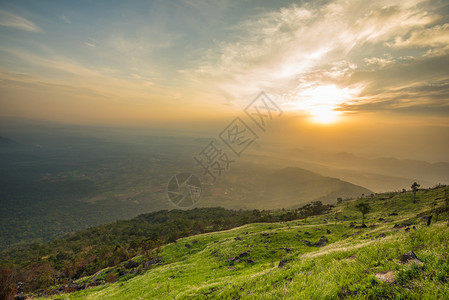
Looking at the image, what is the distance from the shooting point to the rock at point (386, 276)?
696cm

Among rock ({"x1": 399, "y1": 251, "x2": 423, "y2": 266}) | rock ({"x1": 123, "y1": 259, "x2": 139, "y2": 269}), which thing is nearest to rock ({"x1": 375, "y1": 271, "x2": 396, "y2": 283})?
rock ({"x1": 399, "y1": 251, "x2": 423, "y2": 266})

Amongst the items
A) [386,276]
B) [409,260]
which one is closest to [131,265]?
[386,276]

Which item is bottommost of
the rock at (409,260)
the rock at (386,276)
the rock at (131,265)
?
the rock at (131,265)

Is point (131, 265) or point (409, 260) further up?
point (409, 260)

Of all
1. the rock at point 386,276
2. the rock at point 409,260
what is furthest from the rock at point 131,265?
the rock at point 409,260

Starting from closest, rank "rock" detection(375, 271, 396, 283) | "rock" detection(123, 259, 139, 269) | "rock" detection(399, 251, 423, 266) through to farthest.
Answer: "rock" detection(375, 271, 396, 283)
"rock" detection(399, 251, 423, 266)
"rock" detection(123, 259, 139, 269)

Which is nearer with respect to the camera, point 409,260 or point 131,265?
point 409,260

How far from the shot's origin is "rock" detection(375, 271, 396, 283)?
6.96m

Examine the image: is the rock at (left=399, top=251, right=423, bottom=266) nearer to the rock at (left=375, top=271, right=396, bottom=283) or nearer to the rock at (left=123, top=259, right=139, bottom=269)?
the rock at (left=375, top=271, right=396, bottom=283)

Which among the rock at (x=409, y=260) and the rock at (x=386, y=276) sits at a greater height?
the rock at (x=409, y=260)

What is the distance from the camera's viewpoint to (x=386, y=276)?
7258 millimetres

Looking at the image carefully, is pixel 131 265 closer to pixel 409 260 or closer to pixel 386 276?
pixel 386 276

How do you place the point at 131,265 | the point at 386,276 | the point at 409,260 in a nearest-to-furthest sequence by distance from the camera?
the point at 386,276
the point at 409,260
the point at 131,265

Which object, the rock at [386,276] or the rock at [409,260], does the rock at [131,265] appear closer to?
the rock at [386,276]
